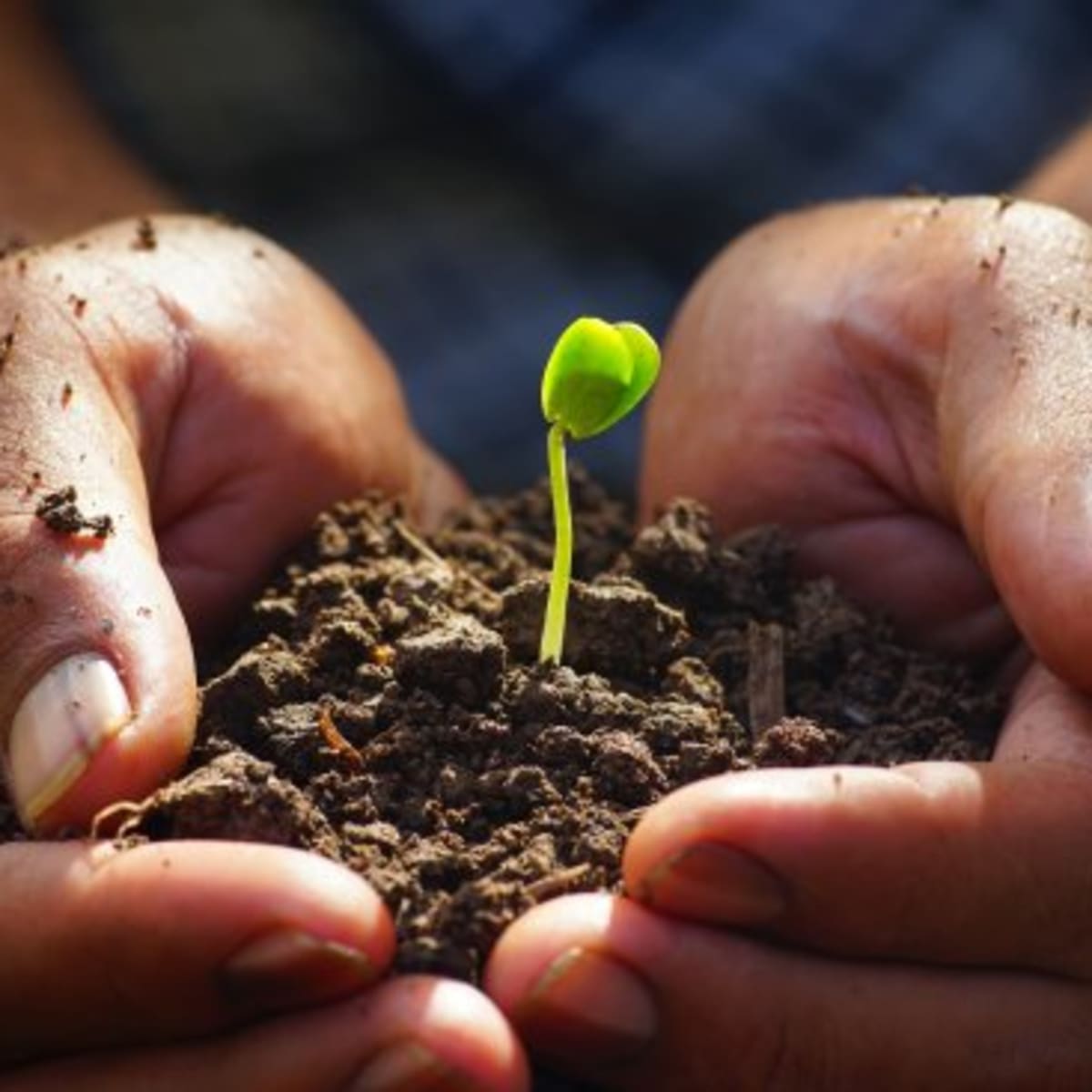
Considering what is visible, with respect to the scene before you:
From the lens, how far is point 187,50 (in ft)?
10.0

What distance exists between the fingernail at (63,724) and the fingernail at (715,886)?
17.0 inches

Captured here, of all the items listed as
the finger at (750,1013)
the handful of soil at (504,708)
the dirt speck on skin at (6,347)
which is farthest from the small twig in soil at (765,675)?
the dirt speck on skin at (6,347)

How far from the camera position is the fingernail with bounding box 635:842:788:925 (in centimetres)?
124

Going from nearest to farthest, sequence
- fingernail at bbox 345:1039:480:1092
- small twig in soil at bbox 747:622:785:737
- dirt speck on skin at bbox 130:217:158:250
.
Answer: fingernail at bbox 345:1039:480:1092, small twig in soil at bbox 747:622:785:737, dirt speck on skin at bbox 130:217:158:250

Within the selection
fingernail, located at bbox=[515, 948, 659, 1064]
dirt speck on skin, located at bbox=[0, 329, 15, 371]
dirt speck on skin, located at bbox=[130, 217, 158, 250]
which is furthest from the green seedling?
dirt speck on skin, located at bbox=[130, 217, 158, 250]

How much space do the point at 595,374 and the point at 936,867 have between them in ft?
1.63

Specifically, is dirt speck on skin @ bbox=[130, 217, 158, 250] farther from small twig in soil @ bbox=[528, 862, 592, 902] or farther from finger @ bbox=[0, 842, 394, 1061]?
small twig in soil @ bbox=[528, 862, 592, 902]

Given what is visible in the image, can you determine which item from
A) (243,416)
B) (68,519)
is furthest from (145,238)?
(68,519)

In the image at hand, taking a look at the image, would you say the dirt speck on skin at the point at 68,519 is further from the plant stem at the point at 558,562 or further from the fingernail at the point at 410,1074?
the fingernail at the point at 410,1074

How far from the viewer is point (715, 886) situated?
49.4 inches

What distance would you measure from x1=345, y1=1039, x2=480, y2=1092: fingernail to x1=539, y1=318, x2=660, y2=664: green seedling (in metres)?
0.45

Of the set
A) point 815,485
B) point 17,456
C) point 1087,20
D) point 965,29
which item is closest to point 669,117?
point 965,29

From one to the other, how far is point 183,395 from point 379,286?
1089 mm

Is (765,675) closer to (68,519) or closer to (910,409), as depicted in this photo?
(910,409)
